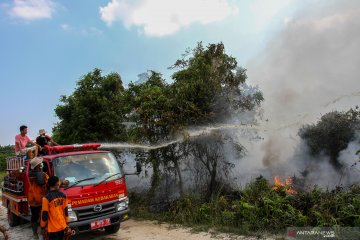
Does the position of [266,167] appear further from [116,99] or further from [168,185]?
[116,99]

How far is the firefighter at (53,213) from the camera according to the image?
251 inches

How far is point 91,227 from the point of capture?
817cm

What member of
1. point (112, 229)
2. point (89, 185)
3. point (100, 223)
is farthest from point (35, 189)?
point (112, 229)

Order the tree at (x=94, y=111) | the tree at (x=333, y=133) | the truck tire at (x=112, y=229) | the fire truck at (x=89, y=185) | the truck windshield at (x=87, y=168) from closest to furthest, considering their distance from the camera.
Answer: the fire truck at (x=89, y=185)
the truck windshield at (x=87, y=168)
the truck tire at (x=112, y=229)
the tree at (x=94, y=111)
the tree at (x=333, y=133)

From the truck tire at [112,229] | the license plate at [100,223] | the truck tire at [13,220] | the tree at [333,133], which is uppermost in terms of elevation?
the tree at [333,133]

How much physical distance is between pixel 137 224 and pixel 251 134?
17.2 ft

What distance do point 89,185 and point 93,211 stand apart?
596 millimetres

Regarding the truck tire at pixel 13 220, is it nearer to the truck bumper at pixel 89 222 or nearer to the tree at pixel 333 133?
the truck bumper at pixel 89 222

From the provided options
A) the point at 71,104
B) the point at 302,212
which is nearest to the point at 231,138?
the point at 302,212

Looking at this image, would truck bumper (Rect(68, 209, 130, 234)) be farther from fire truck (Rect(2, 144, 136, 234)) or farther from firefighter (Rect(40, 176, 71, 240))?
firefighter (Rect(40, 176, 71, 240))

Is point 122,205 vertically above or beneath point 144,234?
above

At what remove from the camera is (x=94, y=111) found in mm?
15969

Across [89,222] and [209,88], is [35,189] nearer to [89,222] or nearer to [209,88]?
[89,222]

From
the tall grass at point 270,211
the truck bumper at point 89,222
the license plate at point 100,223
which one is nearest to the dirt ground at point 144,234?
the tall grass at point 270,211
